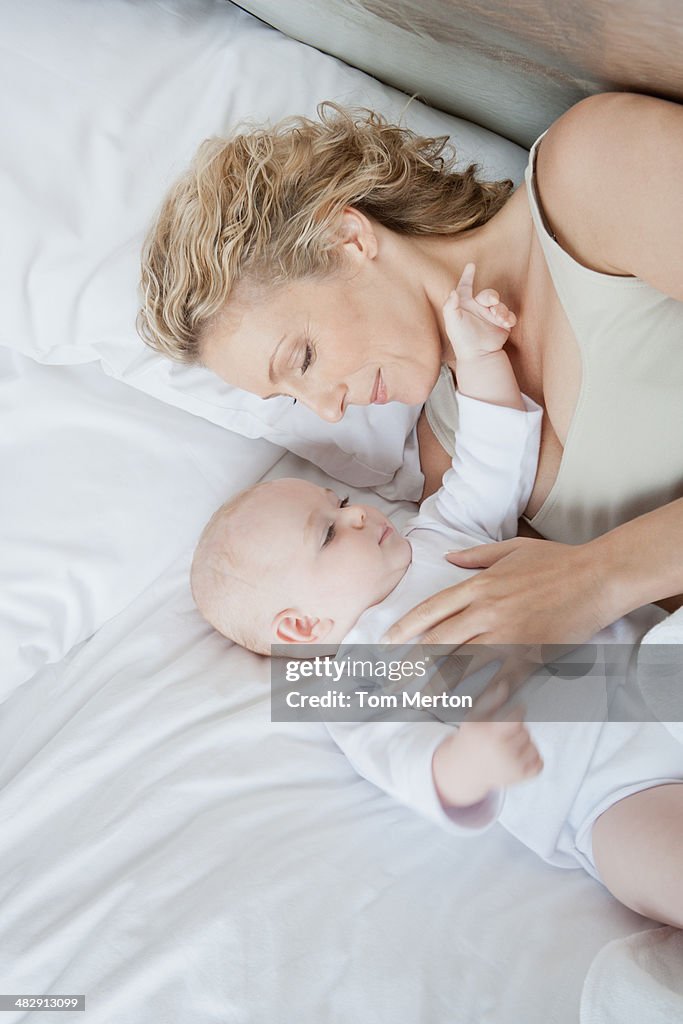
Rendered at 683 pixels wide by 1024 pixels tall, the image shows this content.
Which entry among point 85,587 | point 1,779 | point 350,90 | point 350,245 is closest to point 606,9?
point 350,245

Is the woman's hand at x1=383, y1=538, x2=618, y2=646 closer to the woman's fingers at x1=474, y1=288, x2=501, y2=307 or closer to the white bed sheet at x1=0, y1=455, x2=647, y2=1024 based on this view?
the white bed sheet at x1=0, y1=455, x2=647, y2=1024

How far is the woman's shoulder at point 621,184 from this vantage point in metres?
1.03

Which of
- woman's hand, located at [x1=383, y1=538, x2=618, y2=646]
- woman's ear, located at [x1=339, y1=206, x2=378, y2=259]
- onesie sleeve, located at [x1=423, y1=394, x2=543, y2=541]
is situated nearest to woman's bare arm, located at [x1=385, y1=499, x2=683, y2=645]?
woman's hand, located at [x1=383, y1=538, x2=618, y2=646]

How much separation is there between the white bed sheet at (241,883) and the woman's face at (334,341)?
38 centimetres

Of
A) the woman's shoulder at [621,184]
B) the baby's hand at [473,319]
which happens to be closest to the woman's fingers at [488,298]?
the baby's hand at [473,319]

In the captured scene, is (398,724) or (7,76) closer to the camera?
(398,724)

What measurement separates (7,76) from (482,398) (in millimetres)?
843

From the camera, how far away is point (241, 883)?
1.07 meters

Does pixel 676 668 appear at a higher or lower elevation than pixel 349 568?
higher

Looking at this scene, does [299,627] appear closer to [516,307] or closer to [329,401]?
[329,401]

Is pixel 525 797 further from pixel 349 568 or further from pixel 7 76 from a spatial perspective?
pixel 7 76

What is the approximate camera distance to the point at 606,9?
98 cm

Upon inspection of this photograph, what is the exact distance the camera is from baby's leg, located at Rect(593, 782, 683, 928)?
3.18 ft

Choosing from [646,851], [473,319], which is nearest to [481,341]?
[473,319]
